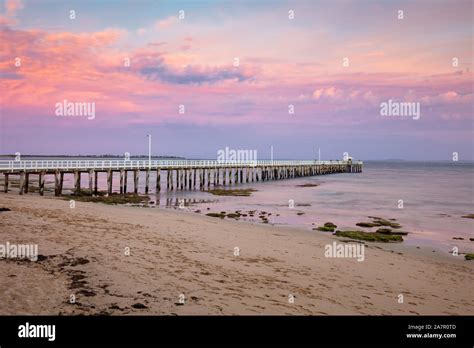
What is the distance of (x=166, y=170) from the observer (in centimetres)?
5706

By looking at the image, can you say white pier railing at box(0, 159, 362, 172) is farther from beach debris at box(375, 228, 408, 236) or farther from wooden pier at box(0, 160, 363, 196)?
beach debris at box(375, 228, 408, 236)

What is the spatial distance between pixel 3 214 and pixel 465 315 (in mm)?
14905

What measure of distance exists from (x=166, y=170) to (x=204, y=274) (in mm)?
49585

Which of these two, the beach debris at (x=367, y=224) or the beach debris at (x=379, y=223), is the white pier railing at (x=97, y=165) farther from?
the beach debris at (x=379, y=223)

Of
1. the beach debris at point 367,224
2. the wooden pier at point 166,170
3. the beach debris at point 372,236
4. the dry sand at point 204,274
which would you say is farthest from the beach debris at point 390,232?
the wooden pier at point 166,170

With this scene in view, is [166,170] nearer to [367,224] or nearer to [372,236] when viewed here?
[367,224]

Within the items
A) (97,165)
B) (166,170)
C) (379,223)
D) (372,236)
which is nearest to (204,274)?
(372,236)

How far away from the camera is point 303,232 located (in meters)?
17.4

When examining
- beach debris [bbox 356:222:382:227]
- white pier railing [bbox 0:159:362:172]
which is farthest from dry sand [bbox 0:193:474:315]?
white pier railing [bbox 0:159:362:172]

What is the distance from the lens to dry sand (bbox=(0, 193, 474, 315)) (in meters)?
6.61

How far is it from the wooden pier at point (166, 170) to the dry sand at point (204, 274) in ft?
48.9
